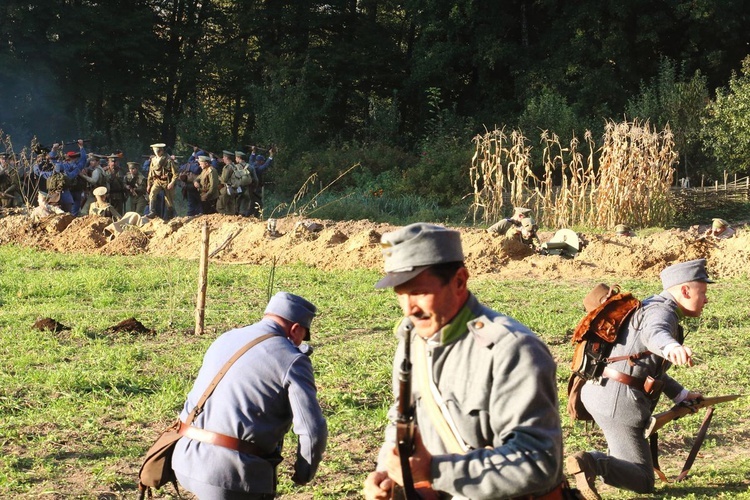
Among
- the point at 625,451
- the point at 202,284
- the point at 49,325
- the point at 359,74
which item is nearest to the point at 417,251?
the point at 625,451

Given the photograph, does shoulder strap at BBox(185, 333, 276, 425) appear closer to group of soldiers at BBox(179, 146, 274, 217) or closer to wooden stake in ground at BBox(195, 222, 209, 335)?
wooden stake in ground at BBox(195, 222, 209, 335)

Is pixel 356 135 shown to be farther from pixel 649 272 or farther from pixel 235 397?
pixel 235 397

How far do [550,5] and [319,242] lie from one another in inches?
932

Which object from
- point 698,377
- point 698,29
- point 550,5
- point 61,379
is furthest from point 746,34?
point 61,379

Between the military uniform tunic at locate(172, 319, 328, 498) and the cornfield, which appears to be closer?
the military uniform tunic at locate(172, 319, 328, 498)

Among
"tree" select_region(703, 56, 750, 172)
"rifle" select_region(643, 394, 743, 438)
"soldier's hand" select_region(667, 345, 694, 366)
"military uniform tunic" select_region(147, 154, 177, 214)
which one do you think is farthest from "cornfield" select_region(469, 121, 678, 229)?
"soldier's hand" select_region(667, 345, 694, 366)

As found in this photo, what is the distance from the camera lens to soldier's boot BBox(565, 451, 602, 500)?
5.67m

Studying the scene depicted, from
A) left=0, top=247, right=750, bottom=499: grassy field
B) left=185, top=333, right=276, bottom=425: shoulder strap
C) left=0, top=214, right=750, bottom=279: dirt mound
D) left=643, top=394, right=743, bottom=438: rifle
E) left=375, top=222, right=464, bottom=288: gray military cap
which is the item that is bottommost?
left=0, top=247, right=750, bottom=499: grassy field

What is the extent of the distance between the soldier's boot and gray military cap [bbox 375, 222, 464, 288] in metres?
2.79

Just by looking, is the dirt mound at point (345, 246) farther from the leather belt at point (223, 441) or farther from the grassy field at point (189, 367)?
the leather belt at point (223, 441)

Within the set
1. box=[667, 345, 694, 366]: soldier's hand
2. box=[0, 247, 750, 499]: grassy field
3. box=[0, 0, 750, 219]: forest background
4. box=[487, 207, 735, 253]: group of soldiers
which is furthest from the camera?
box=[0, 0, 750, 219]: forest background

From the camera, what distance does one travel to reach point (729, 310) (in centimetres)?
1230

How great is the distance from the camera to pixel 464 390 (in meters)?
3.17

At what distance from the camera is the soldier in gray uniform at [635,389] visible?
226 inches
